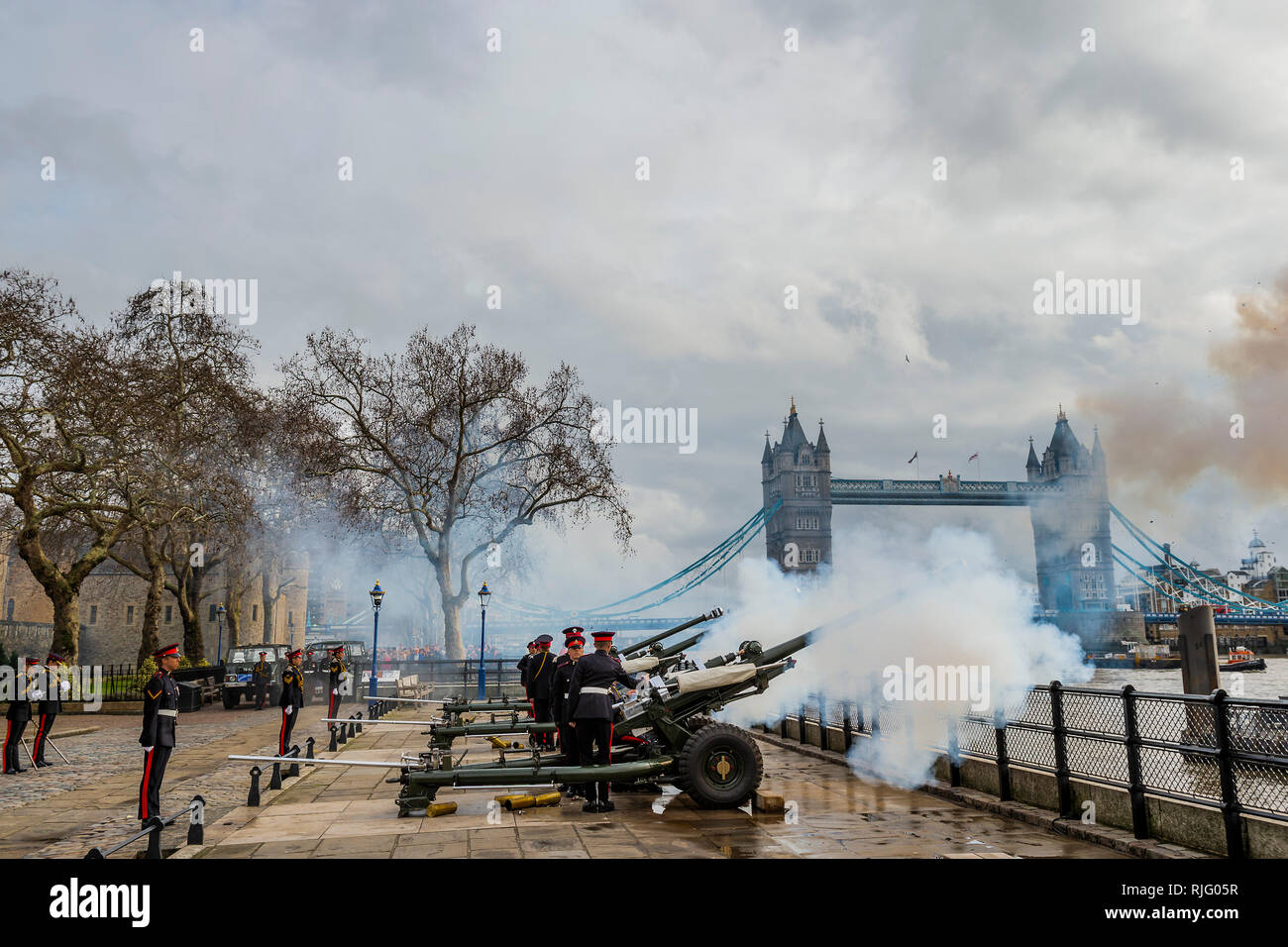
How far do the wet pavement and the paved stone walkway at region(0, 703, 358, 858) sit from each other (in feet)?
3.19

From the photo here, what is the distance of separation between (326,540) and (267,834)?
3347cm

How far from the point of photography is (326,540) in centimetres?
4044

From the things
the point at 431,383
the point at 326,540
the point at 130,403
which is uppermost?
the point at 431,383

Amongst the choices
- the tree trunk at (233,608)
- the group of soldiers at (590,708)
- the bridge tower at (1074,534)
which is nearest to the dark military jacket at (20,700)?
the group of soldiers at (590,708)

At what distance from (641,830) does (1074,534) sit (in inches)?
3959

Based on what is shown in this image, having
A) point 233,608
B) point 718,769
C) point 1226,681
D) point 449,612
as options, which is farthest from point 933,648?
point 1226,681

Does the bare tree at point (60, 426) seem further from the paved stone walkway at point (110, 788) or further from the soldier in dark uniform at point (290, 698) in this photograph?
the soldier in dark uniform at point (290, 698)

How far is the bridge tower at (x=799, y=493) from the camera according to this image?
120012 millimetres

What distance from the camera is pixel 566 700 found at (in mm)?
10914

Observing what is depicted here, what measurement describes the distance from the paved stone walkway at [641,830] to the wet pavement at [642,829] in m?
0.01

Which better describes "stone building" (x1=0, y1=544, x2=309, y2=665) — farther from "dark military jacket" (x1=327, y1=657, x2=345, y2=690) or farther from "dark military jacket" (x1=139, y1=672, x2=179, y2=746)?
"dark military jacket" (x1=139, y1=672, x2=179, y2=746)

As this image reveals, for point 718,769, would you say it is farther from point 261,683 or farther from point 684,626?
point 261,683
